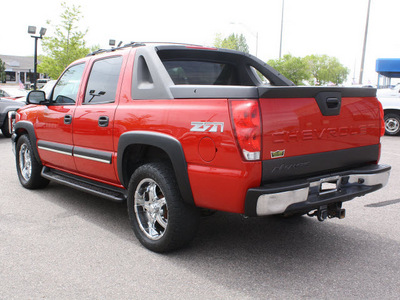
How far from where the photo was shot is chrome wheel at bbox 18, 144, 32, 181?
19.9ft

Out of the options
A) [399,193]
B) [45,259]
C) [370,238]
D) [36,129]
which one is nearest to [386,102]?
→ [399,193]

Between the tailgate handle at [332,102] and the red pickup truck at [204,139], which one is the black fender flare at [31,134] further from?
the tailgate handle at [332,102]

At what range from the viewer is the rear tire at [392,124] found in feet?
46.1

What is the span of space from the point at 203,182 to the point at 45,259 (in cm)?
155

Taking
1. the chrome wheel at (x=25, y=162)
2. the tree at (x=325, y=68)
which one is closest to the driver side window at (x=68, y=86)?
the chrome wheel at (x=25, y=162)

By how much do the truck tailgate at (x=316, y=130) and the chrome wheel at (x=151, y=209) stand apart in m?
1.16

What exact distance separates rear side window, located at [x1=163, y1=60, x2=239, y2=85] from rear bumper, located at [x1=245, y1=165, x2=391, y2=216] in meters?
1.68

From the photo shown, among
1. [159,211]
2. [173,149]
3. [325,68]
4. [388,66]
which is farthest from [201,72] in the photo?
[325,68]

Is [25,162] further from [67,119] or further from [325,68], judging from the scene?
[325,68]

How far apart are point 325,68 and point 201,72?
122761 millimetres

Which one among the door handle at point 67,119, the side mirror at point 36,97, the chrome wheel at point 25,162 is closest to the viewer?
the door handle at point 67,119

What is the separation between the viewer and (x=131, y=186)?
12.7 ft

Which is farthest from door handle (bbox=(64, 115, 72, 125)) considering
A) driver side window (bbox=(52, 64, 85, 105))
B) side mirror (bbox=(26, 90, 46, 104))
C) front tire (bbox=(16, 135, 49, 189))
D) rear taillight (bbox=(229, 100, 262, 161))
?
rear taillight (bbox=(229, 100, 262, 161))

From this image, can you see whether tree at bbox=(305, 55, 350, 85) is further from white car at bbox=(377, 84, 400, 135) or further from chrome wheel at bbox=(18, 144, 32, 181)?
chrome wheel at bbox=(18, 144, 32, 181)
